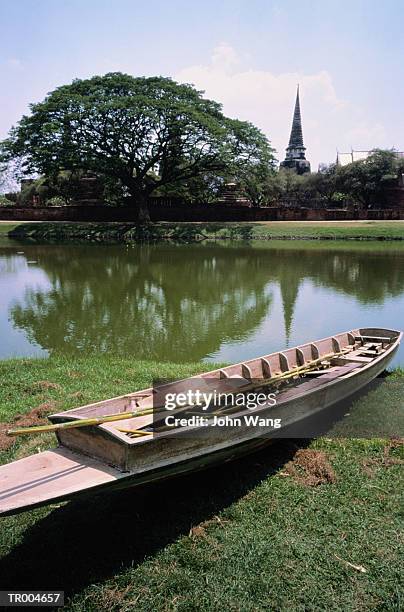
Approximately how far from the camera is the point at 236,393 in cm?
559

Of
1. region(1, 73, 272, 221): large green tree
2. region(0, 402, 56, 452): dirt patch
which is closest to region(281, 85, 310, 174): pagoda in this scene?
region(1, 73, 272, 221): large green tree

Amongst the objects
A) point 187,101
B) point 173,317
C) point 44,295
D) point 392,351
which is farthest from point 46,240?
point 392,351

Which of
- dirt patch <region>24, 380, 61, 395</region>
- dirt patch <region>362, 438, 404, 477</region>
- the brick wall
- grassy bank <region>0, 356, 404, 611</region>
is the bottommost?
grassy bank <region>0, 356, 404, 611</region>

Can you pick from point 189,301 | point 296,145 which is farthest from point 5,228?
point 296,145

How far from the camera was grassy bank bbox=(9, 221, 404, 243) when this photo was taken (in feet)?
123

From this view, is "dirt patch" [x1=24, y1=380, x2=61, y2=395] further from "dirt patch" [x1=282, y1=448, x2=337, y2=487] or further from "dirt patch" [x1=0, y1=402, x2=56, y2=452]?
"dirt patch" [x1=282, y1=448, x2=337, y2=487]

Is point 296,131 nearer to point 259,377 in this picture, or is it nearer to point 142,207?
point 142,207

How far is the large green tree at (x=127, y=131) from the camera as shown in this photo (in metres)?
34.9

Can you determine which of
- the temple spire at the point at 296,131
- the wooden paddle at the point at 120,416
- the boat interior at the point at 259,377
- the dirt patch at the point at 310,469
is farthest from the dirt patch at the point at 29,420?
the temple spire at the point at 296,131

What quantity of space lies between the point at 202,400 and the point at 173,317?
7.73 metres

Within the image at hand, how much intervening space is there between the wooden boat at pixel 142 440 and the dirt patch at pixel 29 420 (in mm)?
1474

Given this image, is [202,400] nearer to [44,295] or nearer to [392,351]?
[392,351]

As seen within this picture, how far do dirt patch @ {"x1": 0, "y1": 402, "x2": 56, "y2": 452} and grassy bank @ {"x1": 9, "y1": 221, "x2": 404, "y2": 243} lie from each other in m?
31.1

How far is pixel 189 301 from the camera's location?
50.2 ft
